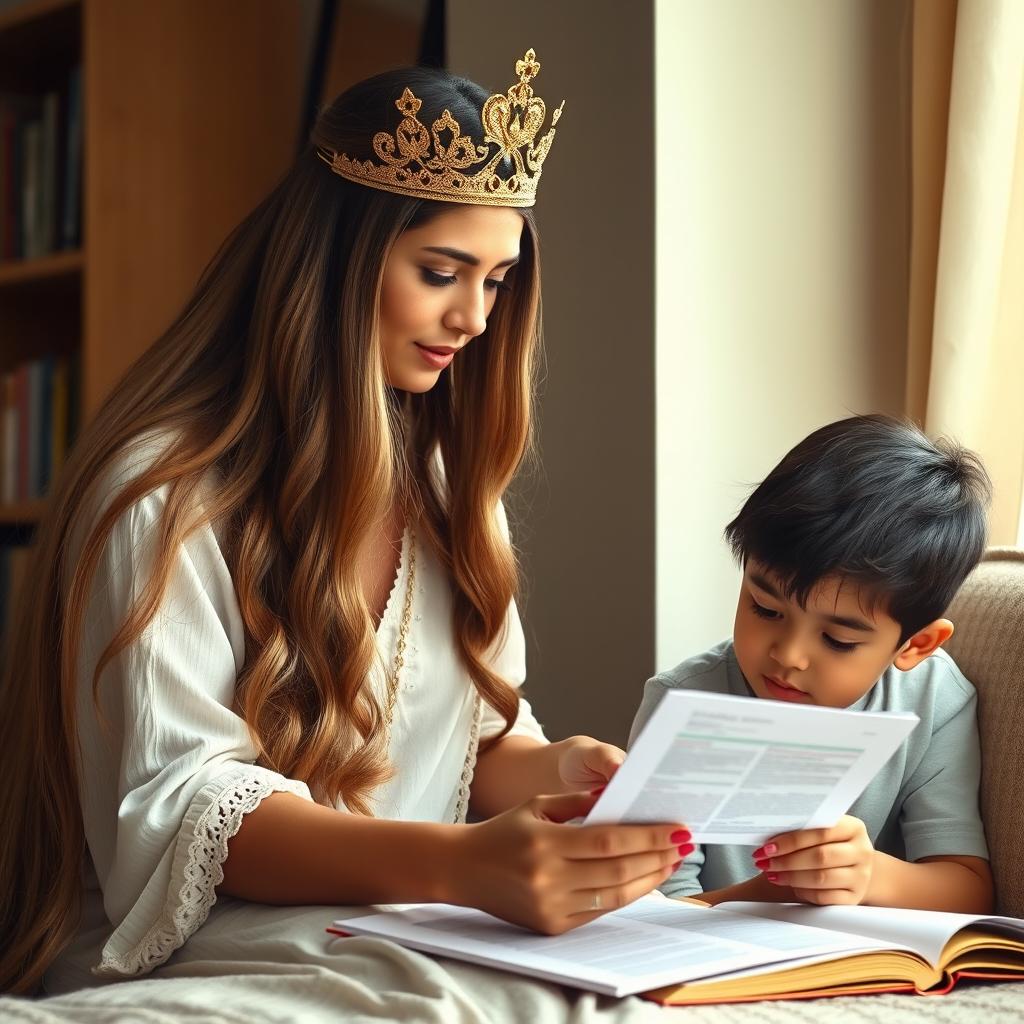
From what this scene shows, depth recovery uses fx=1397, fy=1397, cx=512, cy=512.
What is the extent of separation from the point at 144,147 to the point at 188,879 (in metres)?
1.96

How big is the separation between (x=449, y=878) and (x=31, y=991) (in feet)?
1.58

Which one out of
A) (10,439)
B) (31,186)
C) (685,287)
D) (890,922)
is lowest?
(890,922)

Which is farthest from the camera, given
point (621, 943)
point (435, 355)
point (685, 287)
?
point (685, 287)

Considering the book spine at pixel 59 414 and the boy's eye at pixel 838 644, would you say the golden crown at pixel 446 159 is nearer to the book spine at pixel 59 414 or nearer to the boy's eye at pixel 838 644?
the boy's eye at pixel 838 644

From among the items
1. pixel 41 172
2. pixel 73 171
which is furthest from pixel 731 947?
pixel 41 172

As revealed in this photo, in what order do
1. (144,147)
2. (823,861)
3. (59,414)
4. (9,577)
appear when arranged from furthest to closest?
(9,577), (59,414), (144,147), (823,861)

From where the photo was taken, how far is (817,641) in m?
1.34

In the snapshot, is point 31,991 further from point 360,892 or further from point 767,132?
point 767,132

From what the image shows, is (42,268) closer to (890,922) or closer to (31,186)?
(31,186)

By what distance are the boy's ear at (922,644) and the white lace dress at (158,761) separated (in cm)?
53

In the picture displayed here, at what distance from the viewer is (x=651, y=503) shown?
6.37 ft

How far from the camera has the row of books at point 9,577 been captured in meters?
→ 3.08

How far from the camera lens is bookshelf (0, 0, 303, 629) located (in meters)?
2.72

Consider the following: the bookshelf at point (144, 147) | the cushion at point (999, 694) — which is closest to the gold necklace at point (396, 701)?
the cushion at point (999, 694)
